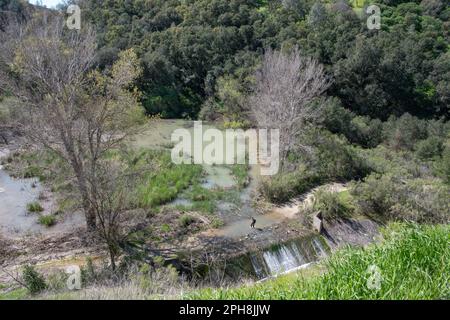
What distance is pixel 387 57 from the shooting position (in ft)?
96.8

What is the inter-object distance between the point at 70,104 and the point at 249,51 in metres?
20.6

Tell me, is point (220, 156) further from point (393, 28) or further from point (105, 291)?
point (393, 28)

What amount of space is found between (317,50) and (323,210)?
687 inches

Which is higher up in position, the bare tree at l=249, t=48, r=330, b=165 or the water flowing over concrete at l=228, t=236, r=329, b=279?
the bare tree at l=249, t=48, r=330, b=165

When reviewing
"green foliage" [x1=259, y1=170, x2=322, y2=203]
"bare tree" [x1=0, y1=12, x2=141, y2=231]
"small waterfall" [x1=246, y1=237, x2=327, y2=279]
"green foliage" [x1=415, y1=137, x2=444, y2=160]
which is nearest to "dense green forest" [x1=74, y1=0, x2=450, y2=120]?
"green foliage" [x1=415, y1=137, x2=444, y2=160]

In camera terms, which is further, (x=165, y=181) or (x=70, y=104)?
(x=165, y=181)

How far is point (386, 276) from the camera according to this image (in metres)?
6.40

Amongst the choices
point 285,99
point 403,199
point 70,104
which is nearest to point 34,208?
point 70,104

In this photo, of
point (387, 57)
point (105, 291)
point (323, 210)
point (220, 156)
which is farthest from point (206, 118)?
point (105, 291)

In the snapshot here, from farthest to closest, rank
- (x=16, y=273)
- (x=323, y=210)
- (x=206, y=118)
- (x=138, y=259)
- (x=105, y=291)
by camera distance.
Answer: (x=206, y=118), (x=323, y=210), (x=138, y=259), (x=16, y=273), (x=105, y=291)

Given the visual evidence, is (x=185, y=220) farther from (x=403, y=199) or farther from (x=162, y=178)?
(x=403, y=199)

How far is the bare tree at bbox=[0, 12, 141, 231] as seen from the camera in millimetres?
12430

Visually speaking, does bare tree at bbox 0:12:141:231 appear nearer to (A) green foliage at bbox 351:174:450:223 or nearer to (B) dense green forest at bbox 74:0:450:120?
(A) green foliage at bbox 351:174:450:223

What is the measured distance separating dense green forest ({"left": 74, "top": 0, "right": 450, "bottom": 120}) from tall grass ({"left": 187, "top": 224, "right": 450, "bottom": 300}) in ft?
66.6
